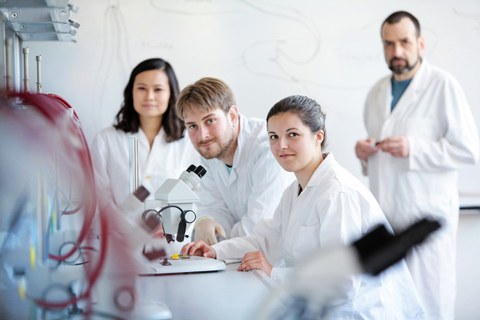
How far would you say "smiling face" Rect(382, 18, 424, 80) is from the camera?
320 centimetres

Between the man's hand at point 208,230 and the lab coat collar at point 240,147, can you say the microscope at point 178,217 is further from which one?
the lab coat collar at point 240,147

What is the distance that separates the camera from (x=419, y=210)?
3.09 m

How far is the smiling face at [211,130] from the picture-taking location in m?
2.41

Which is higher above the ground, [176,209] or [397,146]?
[397,146]

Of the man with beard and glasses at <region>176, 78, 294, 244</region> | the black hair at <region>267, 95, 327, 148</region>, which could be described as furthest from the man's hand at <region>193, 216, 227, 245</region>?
the black hair at <region>267, 95, 327, 148</region>

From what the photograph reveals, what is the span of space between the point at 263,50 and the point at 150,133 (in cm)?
94

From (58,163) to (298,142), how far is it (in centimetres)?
126

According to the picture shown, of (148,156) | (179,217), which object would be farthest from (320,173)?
(148,156)

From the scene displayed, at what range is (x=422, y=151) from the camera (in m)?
3.03

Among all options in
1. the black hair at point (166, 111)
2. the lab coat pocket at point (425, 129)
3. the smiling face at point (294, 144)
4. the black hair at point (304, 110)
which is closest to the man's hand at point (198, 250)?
the smiling face at point (294, 144)

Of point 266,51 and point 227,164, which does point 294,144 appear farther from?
point 266,51

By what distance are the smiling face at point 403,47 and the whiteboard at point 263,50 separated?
614mm

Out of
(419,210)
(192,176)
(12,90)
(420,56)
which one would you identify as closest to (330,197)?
(192,176)

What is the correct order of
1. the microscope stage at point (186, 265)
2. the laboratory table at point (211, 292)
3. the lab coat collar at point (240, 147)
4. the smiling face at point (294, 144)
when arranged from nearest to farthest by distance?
the laboratory table at point (211, 292), the microscope stage at point (186, 265), the smiling face at point (294, 144), the lab coat collar at point (240, 147)
